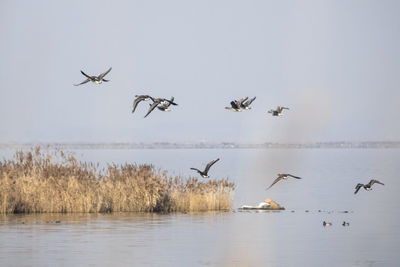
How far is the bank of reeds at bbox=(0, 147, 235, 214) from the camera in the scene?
157 feet

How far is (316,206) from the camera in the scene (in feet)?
206

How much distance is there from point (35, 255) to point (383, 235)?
16.3m

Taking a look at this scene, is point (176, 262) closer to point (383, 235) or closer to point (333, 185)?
point (383, 235)

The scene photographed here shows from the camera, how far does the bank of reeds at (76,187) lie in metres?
48.0

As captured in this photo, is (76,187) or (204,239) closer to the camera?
(204,239)

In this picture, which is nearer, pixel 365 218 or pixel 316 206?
pixel 365 218

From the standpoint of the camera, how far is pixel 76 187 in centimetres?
4812

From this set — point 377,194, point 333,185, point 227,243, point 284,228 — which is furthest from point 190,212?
point 333,185

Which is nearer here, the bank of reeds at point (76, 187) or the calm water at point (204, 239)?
the calm water at point (204, 239)

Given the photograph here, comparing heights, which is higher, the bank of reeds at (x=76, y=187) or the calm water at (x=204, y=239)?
the bank of reeds at (x=76, y=187)

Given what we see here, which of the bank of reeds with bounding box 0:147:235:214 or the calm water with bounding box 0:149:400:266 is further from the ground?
the bank of reeds with bounding box 0:147:235:214

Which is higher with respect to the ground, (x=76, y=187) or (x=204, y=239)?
(x=76, y=187)

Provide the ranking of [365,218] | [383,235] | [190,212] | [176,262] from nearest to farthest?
[176,262] → [383,235] → [190,212] → [365,218]

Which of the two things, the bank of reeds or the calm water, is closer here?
the calm water
